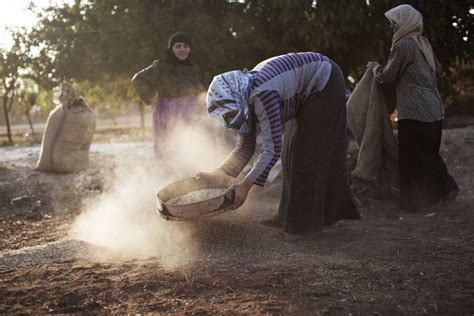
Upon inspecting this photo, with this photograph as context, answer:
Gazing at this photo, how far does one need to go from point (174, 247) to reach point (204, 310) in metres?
1.13

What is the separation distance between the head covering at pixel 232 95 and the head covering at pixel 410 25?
1.88 metres

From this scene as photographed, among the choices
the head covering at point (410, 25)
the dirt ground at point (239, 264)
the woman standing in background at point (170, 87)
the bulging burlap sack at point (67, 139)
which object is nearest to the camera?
the dirt ground at point (239, 264)

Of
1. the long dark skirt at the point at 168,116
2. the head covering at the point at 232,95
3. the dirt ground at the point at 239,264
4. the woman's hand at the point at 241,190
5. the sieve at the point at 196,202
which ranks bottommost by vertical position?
the dirt ground at the point at 239,264

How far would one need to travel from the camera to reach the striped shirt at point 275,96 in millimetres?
2803

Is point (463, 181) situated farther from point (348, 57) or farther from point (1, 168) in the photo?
point (1, 168)

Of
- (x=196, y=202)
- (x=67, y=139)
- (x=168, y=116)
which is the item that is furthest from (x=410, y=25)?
(x=67, y=139)

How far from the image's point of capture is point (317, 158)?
3.18m

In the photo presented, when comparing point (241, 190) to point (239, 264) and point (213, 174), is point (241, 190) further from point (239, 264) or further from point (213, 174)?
point (213, 174)

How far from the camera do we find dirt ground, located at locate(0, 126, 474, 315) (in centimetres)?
228

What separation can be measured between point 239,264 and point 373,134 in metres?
2.27

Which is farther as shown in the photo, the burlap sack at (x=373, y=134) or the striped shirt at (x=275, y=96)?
the burlap sack at (x=373, y=134)

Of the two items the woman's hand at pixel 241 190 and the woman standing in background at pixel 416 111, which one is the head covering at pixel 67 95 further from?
the woman's hand at pixel 241 190

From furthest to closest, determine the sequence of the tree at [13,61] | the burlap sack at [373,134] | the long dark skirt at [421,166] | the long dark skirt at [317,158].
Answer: the tree at [13,61] < the burlap sack at [373,134] < the long dark skirt at [421,166] < the long dark skirt at [317,158]

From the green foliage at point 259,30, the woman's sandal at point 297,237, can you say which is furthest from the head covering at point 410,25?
the green foliage at point 259,30
